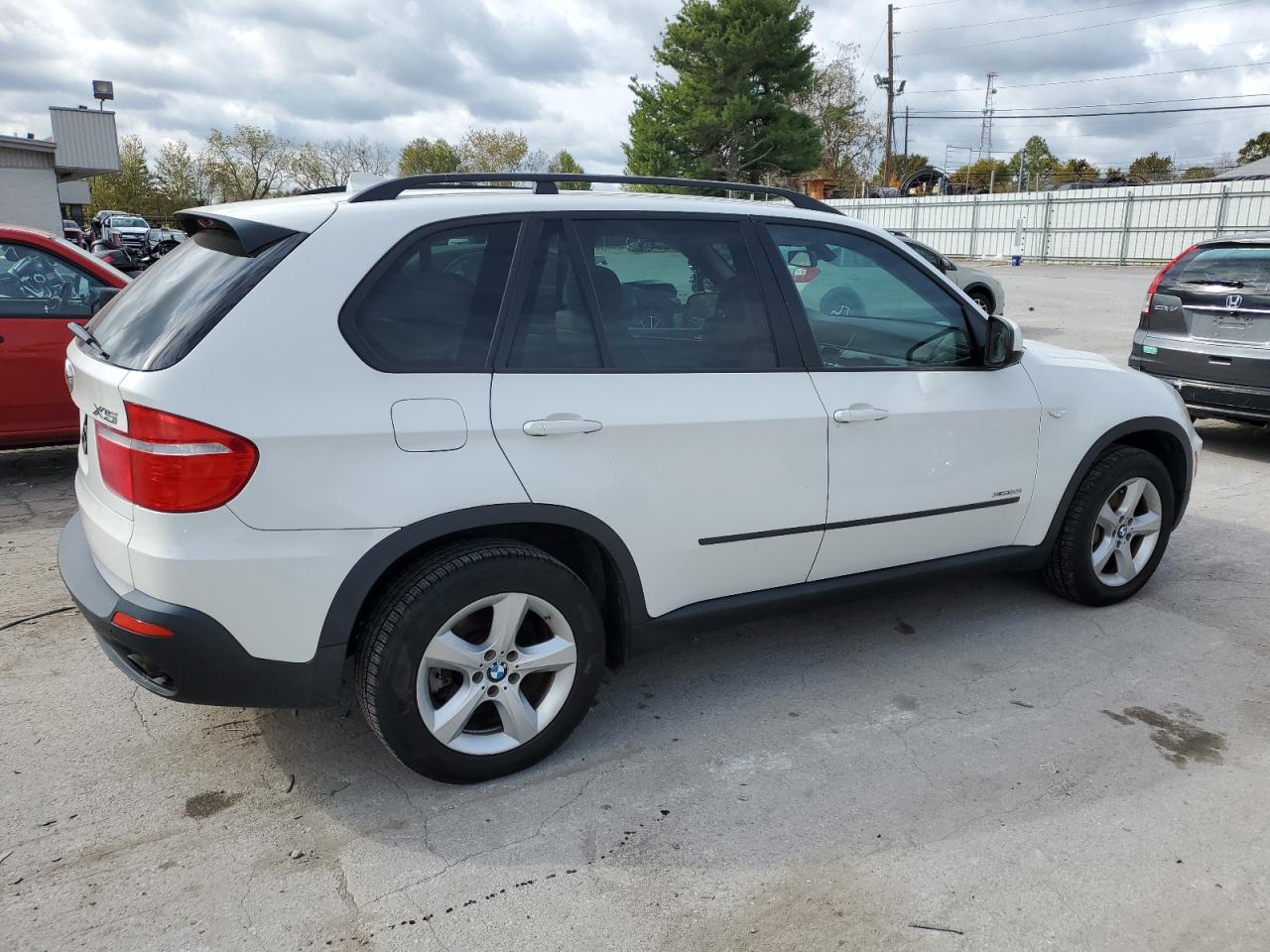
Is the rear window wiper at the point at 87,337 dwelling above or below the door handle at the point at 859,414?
above

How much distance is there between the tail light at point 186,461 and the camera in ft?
8.09

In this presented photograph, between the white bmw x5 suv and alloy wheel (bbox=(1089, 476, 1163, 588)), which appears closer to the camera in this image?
the white bmw x5 suv

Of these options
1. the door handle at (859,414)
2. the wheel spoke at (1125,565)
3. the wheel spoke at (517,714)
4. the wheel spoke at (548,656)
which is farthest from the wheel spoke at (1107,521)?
the wheel spoke at (517,714)

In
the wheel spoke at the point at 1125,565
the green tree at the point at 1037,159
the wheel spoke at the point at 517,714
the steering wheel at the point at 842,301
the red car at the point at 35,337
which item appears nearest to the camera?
the wheel spoke at the point at 517,714

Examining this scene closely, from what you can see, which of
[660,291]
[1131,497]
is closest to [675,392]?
[660,291]

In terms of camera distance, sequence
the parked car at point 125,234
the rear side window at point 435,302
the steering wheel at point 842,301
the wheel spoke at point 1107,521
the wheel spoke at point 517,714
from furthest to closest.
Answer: the parked car at point 125,234 → the wheel spoke at point 1107,521 → the steering wheel at point 842,301 → the wheel spoke at point 517,714 → the rear side window at point 435,302

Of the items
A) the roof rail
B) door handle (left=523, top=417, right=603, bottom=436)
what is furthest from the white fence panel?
door handle (left=523, top=417, right=603, bottom=436)

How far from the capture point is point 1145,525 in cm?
442

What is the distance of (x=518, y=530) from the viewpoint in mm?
2990

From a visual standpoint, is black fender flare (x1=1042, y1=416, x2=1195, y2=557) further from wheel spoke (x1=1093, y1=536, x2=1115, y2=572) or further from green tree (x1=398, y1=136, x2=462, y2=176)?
green tree (x1=398, y1=136, x2=462, y2=176)

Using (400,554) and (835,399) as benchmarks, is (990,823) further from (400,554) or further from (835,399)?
(400,554)

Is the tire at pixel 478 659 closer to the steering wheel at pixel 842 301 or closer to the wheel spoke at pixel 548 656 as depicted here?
the wheel spoke at pixel 548 656

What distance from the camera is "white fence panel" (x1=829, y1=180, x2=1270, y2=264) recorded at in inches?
1098

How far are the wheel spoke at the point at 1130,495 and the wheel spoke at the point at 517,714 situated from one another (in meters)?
2.88
